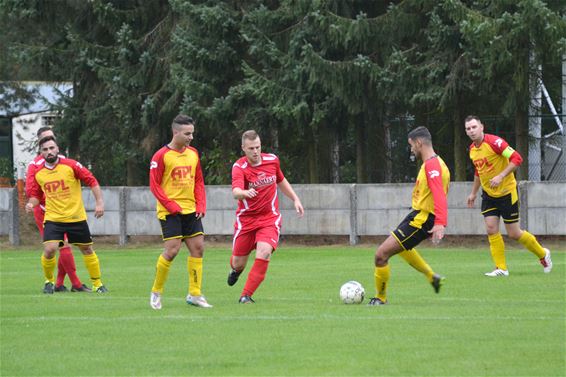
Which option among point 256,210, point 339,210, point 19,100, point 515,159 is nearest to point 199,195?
point 256,210

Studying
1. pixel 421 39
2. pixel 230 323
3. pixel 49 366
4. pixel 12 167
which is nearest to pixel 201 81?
pixel 421 39

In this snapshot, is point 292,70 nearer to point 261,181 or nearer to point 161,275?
point 261,181

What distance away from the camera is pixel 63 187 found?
1544 cm

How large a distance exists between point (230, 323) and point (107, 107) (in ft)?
71.3

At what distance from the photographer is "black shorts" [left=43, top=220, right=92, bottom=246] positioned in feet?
50.5

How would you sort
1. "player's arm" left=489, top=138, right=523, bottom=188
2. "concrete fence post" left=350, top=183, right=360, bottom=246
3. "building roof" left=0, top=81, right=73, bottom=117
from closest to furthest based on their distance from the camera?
"player's arm" left=489, top=138, right=523, bottom=188 → "concrete fence post" left=350, top=183, right=360, bottom=246 → "building roof" left=0, top=81, right=73, bottom=117

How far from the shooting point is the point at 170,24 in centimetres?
3112

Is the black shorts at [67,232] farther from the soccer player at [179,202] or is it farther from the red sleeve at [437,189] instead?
the red sleeve at [437,189]

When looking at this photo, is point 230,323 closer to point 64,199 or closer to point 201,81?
point 64,199

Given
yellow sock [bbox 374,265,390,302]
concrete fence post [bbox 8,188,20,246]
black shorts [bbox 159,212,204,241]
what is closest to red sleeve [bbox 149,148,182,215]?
black shorts [bbox 159,212,204,241]

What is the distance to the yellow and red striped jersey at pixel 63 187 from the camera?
15.4 meters

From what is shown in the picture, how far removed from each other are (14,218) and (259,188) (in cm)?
1767

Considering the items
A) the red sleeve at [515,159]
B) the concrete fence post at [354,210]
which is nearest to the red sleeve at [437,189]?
the red sleeve at [515,159]

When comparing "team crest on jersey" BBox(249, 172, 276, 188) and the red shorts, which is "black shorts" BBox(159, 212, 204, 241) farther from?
"team crest on jersey" BBox(249, 172, 276, 188)
